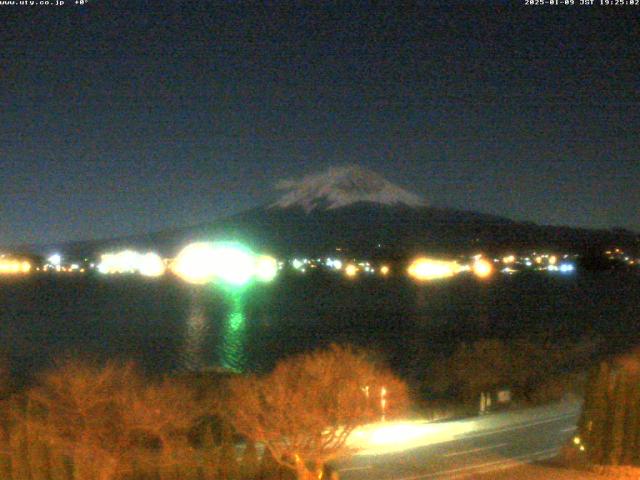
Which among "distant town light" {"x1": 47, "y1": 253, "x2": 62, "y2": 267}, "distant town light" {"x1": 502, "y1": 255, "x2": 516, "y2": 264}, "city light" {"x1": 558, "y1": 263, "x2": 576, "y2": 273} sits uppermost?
"distant town light" {"x1": 47, "y1": 253, "x2": 62, "y2": 267}

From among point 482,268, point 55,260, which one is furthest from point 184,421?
point 55,260

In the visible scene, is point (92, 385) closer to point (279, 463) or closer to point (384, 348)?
point (279, 463)

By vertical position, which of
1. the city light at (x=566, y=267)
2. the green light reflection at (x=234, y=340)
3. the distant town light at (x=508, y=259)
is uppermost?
the distant town light at (x=508, y=259)

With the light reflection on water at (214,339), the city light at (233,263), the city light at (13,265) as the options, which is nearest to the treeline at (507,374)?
the light reflection on water at (214,339)

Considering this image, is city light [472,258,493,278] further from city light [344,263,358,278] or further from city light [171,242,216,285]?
city light [171,242,216,285]

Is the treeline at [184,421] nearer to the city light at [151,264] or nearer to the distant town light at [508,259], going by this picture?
the distant town light at [508,259]

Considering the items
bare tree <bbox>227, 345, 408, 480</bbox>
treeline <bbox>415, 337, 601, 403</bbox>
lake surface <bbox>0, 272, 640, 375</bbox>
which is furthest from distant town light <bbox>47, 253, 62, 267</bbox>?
bare tree <bbox>227, 345, 408, 480</bbox>

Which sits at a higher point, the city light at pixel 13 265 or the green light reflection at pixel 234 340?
the city light at pixel 13 265

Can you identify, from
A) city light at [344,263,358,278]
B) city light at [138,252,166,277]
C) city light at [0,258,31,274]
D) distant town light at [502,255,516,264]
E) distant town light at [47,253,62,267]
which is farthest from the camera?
distant town light at [47,253,62,267]
